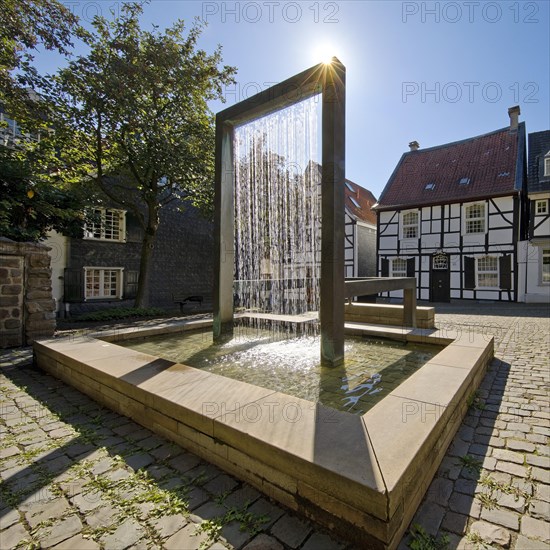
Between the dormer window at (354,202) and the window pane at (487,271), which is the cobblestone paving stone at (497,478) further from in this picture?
the dormer window at (354,202)

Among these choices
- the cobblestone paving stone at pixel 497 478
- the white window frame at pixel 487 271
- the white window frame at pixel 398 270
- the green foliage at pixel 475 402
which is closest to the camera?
the cobblestone paving stone at pixel 497 478

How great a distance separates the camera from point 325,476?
182 centimetres

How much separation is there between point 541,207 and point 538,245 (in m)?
2.13

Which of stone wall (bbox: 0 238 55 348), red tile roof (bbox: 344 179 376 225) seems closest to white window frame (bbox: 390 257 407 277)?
red tile roof (bbox: 344 179 376 225)

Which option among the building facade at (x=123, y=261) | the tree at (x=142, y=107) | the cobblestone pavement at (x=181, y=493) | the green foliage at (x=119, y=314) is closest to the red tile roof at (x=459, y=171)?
the building facade at (x=123, y=261)

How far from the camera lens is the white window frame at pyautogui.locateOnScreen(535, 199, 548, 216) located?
17413mm

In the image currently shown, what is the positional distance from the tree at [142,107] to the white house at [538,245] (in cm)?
1668

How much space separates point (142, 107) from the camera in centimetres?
1051

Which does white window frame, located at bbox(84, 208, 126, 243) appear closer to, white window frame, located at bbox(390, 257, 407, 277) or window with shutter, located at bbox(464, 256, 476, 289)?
white window frame, located at bbox(390, 257, 407, 277)

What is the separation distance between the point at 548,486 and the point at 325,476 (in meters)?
1.70

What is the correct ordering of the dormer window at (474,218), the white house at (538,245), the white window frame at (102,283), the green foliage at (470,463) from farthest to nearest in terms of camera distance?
the dormer window at (474,218) → the white house at (538,245) → the white window frame at (102,283) → the green foliage at (470,463)

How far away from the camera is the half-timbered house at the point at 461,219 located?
17.8 metres

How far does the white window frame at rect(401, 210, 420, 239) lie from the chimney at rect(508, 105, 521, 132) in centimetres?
744

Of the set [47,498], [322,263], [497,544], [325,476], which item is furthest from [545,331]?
[47,498]
